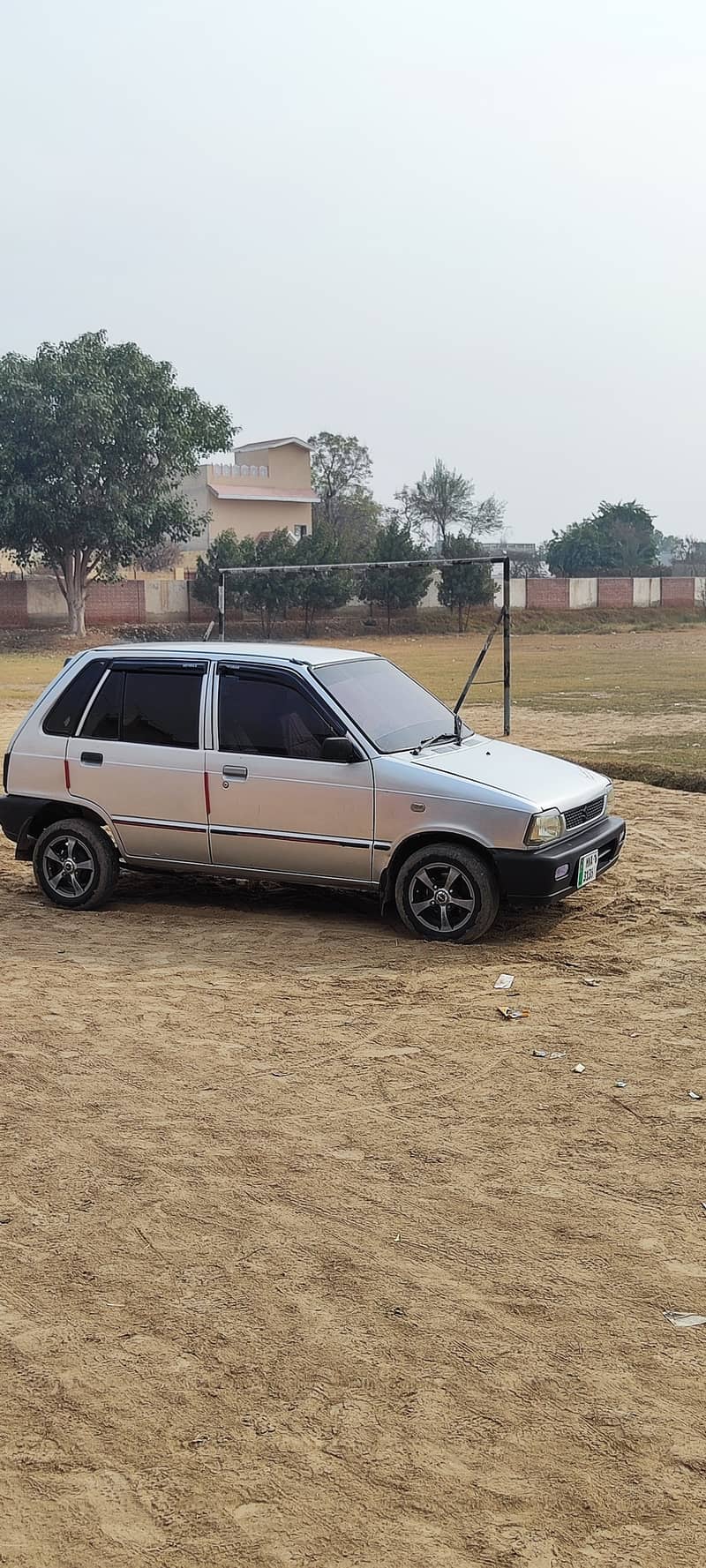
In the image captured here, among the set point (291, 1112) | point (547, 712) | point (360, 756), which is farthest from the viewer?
point (547, 712)

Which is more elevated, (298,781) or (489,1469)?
(298,781)

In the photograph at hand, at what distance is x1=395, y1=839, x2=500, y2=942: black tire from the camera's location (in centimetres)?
793

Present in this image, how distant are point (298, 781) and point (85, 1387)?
500cm

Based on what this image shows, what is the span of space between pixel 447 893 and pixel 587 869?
854 millimetres

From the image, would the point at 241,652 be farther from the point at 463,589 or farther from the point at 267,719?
the point at 463,589

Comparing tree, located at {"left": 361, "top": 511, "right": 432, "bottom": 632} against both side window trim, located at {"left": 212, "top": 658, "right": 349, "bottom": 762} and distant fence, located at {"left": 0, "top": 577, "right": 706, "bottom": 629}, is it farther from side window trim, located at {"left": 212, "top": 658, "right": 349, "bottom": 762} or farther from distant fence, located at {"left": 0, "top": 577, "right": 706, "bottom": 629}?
side window trim, located at {"left": 212, "top": 658, "right": 349, "bottom": 762}

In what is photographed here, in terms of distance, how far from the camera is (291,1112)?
5473 millimetres

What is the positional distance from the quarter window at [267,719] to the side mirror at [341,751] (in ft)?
0.43

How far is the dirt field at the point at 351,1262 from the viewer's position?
313 centimetres

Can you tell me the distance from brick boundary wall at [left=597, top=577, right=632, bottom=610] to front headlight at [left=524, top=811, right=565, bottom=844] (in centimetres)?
5625

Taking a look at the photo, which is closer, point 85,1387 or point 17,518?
point 85,1387

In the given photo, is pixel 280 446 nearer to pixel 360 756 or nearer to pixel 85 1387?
pixel 360 756

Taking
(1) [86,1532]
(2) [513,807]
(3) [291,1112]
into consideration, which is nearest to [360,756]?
(2) [513,807]

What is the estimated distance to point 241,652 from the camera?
29.0 ft
